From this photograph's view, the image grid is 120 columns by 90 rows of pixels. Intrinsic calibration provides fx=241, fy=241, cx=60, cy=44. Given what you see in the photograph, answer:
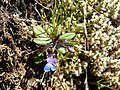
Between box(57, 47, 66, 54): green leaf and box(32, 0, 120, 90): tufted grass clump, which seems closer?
box(57, 47, 66, 54): green leaf

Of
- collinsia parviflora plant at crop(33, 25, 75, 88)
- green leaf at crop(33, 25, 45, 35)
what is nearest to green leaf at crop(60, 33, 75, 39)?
collinsia parviflora plant at crop(33, 25, 75, 88)

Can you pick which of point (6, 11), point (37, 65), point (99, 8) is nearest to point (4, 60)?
point (37, 65)

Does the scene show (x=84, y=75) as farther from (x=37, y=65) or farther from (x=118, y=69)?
(x=37, y=65)

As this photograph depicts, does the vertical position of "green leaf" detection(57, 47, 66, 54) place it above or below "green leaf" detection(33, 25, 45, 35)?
below

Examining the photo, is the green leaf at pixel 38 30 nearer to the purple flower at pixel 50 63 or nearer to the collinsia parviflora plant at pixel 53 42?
the collinsia parviflora plant at pixel 53 42

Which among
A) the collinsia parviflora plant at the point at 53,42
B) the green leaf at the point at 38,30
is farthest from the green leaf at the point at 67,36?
the green leaf at the point at 38,30

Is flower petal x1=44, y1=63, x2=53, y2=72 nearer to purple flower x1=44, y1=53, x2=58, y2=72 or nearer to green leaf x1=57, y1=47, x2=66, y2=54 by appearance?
purple flower x1=44, y1=53, x2=58, y2=72

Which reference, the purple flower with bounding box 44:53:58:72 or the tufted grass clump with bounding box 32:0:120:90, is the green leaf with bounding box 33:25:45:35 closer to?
the tufted grass clump with bounding box 32:0:120:90

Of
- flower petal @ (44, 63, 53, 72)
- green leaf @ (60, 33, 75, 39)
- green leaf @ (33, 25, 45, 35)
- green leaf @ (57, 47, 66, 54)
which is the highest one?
green leaf @ (33, 25, 45, 35)

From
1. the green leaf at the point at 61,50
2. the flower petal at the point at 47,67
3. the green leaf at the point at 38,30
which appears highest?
the green leaf at the point at 38,30

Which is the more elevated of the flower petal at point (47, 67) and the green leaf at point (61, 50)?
the green leaf at point (61, 50)
